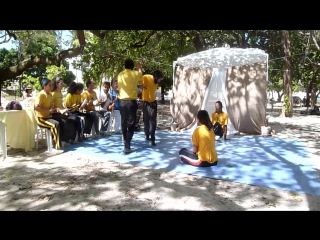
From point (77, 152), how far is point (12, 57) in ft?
83.0

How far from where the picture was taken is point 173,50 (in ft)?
45.9

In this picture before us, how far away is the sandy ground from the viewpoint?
3045mm

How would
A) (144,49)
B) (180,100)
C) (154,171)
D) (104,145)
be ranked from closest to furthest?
(154,171), (104,145), (180,100), (144,49)

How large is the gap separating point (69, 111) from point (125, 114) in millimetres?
1796

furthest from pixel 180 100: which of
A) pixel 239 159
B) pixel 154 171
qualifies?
pixel 154 171

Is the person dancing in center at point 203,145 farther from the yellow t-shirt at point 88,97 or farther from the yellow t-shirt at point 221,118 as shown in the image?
the yellow t-shirt at point 88,97

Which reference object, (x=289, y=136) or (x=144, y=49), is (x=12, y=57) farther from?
(x=289, y=136)

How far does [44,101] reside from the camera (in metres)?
5.40

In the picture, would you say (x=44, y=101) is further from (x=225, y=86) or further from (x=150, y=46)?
(x=150, y=46)

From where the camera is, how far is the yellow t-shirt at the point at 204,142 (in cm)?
435

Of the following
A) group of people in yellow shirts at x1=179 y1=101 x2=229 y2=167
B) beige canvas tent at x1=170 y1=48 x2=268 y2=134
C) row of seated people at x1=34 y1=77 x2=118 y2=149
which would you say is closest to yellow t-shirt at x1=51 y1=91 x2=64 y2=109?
row of seated people at x1=34 y1=77 x2=118 y2=149

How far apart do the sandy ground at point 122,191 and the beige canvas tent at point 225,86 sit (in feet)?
11.9

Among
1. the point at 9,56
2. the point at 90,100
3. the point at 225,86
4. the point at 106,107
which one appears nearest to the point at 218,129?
the point at 225,86

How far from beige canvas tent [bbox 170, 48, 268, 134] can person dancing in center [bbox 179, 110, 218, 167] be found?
365 centimetres
